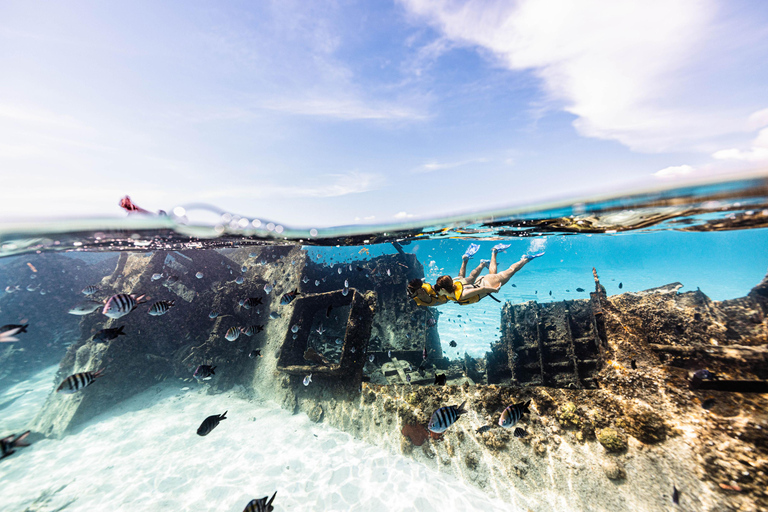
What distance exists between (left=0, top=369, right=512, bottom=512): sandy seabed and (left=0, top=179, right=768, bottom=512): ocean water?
0.05 metres

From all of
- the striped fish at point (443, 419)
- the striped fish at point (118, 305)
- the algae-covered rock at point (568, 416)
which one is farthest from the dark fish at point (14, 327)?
the algae-covered rock at point (568, 416)

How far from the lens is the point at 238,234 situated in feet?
42.3

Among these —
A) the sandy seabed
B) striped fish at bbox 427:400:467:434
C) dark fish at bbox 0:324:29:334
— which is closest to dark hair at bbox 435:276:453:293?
striped fish at bbox 427:400:467:434

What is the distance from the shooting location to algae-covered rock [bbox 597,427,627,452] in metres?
5.41

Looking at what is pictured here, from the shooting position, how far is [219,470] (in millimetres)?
8094

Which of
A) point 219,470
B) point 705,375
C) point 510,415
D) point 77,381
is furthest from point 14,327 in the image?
point 705,375

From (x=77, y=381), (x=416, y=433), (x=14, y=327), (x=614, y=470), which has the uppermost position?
(x=14, y=327)

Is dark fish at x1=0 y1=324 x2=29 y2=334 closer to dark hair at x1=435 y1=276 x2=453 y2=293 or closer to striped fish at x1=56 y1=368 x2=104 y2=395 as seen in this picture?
striped fish at x1=56 y1=368 x2=104 y2=395

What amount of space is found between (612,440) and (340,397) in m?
7.25

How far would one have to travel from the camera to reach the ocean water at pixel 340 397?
17.8 feet

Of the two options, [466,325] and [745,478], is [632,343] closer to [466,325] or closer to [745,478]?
[745,478]

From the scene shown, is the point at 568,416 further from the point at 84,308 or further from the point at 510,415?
the point at 84,308

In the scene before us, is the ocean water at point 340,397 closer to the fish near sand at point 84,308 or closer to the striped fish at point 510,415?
the striped fish at point 510,415

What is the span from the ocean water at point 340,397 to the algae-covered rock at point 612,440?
0.34 feet
